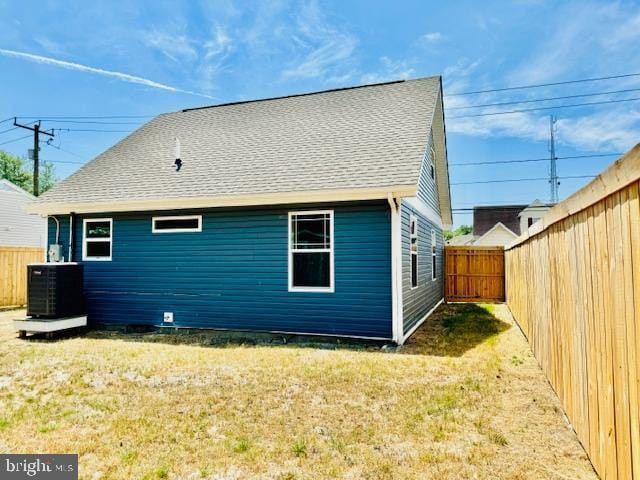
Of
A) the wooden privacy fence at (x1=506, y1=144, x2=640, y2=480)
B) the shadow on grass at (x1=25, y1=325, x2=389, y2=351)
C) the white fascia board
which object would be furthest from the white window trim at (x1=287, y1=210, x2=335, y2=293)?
the wooden privacy fence at (x1=506, y1=144, x2=640, y2=480)

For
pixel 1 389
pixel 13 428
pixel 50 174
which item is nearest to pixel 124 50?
pixel 1 389

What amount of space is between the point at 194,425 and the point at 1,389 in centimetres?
285

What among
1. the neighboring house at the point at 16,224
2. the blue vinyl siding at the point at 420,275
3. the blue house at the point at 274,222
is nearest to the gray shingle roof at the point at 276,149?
the blue house at the point at 274,222

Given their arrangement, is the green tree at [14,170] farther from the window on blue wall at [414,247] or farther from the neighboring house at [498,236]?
the window on blue wall at [414,247]

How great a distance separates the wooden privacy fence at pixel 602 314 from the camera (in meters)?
1.95

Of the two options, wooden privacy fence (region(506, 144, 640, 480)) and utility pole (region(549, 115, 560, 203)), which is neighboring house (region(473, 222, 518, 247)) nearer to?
utility pole (region(549, 115, 560, 203))

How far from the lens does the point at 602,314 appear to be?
2480 mm

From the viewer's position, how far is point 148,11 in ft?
34.3

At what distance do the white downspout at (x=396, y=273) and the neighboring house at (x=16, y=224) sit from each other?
698 inches

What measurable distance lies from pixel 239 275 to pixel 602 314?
22.1 ft

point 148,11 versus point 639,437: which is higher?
point 148,11

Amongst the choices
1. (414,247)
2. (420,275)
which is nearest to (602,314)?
(414,247)

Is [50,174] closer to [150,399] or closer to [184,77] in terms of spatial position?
[184,77]

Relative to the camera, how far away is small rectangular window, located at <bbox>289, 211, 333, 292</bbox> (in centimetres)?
774
